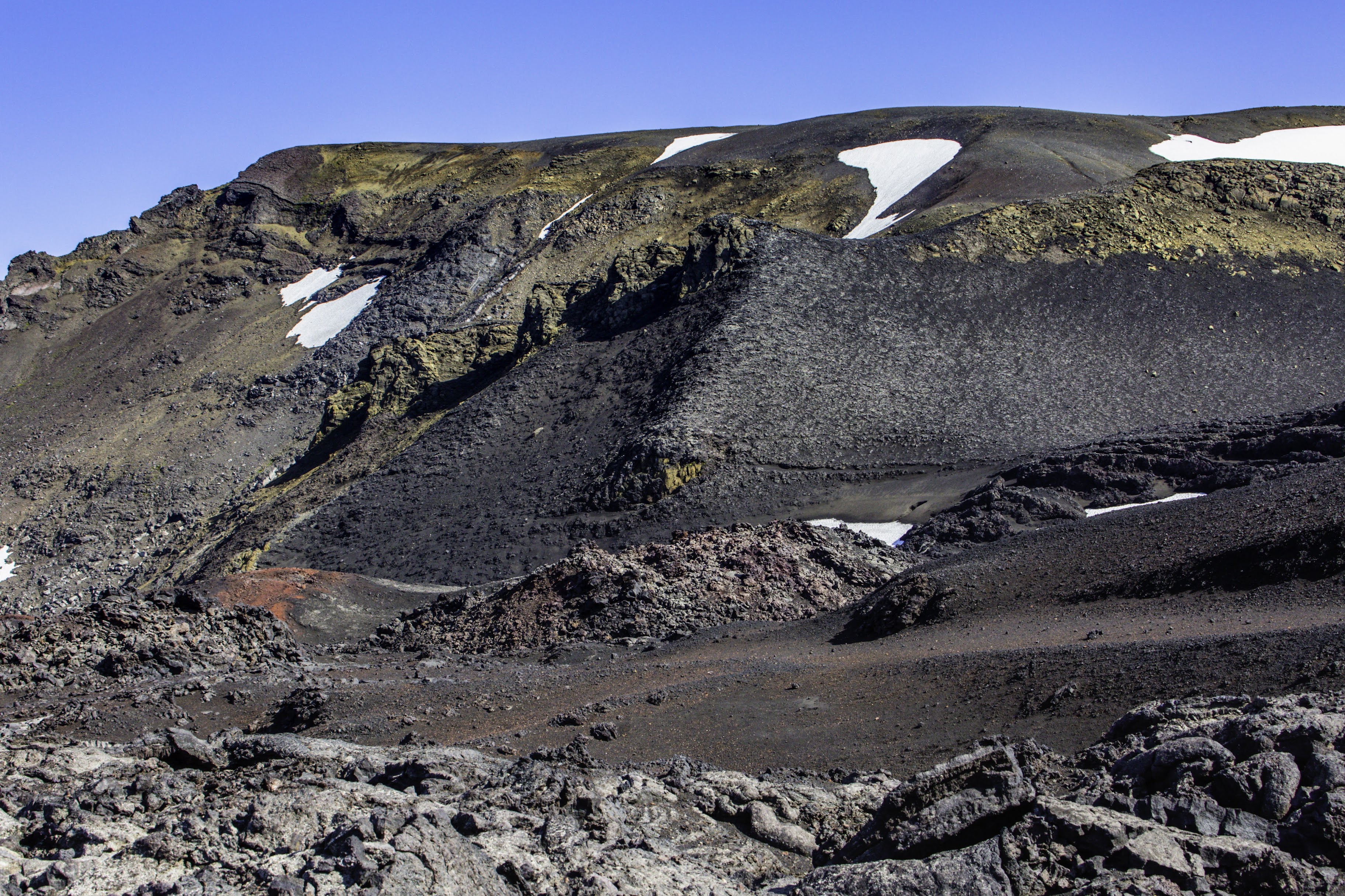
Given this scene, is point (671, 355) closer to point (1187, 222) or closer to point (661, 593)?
point (661, 593)

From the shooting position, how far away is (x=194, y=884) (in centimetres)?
604

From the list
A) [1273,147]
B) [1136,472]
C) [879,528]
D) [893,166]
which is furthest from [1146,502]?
[1273,147]

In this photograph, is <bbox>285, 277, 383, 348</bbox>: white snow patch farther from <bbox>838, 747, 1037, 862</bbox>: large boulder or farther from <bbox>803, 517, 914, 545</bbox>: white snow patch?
<bbox>838, 747, 1037, 862</bbox>: large boulder

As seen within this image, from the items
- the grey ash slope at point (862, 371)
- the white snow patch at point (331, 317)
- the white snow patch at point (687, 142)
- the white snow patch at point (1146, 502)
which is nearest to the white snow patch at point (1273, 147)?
the grey ash slope at point (862, 371)

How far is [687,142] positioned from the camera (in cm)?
6500

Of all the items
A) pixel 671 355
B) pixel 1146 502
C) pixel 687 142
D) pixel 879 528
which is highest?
pixel 687 142

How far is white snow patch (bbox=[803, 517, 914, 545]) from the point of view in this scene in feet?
79.6

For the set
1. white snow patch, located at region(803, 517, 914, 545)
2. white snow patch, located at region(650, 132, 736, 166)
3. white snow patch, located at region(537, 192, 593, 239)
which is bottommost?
white snow patch, located at region(803, 517, 914, 545)

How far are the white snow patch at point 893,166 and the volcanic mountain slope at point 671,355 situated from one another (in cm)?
60

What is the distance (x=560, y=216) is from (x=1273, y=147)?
39.6 meters

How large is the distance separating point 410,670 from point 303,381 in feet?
122

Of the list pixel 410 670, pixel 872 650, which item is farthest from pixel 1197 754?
pixel 410 670

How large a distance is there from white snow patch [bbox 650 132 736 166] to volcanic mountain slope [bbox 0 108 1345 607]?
3048 mm

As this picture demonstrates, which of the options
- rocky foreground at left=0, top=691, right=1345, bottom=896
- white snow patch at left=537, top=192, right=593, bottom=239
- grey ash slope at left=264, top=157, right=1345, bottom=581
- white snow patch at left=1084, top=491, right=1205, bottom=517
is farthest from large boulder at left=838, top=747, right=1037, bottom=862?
white snow patch at left=537, top=192, right=593, bottom=239
